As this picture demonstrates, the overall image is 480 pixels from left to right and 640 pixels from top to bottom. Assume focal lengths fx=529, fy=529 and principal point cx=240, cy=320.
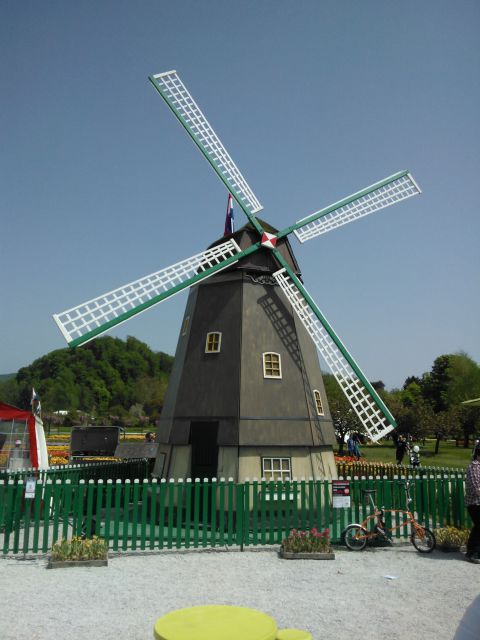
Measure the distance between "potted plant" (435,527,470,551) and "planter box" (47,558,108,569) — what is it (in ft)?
21.2

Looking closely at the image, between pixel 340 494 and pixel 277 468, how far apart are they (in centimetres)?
285

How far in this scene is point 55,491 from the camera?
10.2 metres

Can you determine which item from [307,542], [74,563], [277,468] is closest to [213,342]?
[277,468]

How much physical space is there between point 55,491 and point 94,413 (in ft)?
279

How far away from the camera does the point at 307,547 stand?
9969mm

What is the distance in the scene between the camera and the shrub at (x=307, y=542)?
9.95 meters

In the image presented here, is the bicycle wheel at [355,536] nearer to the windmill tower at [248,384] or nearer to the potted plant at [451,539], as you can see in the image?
the potted plant at [451,539]

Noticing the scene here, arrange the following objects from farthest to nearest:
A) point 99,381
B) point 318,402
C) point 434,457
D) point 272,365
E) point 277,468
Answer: point 99,381, point 434,457, point 318,402, point 272,365, point 277,468

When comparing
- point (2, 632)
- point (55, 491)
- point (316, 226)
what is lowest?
point (2, 632)

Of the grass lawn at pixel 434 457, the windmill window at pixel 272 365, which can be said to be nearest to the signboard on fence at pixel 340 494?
the windmill window at pixel 272 365

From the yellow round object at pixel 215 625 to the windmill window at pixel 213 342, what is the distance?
10463 mm

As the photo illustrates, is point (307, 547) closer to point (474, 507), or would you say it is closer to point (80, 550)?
point (474, 507)

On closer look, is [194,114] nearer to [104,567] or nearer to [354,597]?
[104,567]

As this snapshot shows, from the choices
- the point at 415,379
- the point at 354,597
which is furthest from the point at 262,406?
the point at 415,379
